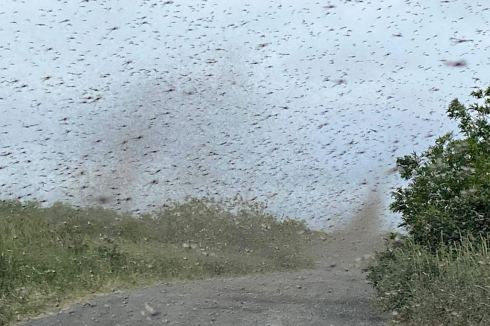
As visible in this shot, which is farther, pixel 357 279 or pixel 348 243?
pixel 348 243

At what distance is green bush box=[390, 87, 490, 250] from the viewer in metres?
9.78

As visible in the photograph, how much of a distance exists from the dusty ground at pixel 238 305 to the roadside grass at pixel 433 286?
17.1 inches

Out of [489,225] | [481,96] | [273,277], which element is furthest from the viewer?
[273,277]

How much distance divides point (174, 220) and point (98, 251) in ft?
18.0

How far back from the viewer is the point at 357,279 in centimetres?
1307

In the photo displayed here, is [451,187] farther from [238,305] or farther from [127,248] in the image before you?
[127,248]

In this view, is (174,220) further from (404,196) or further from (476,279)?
(476,279)

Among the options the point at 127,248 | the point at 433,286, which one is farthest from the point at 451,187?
the point at 127,248

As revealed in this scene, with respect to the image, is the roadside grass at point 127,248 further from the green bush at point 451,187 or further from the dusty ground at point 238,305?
the green bush at point 451,187

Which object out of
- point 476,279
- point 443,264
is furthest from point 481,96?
point 476,279

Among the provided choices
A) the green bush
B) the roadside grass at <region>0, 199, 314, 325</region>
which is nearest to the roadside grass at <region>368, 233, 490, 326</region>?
the green bush

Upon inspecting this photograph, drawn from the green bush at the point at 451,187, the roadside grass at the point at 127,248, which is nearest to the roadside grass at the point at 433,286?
the green bush at the point at 451,187

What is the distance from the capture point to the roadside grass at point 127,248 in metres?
13.1

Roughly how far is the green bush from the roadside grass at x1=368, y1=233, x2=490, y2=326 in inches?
11.3
